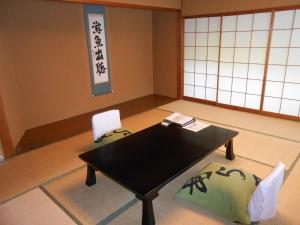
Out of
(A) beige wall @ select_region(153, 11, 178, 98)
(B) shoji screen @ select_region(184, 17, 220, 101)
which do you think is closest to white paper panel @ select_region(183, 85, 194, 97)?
(B) shoji screen @ select_region(184, 17, 220, 101)

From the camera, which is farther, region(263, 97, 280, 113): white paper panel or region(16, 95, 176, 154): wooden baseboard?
region(263, 97, 280, 113): white paper panel

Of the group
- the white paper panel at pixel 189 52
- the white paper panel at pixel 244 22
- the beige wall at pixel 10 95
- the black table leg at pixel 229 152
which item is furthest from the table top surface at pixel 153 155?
the white paper panel at pixel 189 52

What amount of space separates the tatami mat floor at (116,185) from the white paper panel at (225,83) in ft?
4.05

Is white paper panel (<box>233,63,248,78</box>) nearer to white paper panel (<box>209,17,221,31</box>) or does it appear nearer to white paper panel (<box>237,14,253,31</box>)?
white paper panel (<box>237,14,253,31</box>)

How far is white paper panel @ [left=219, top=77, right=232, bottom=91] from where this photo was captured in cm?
488

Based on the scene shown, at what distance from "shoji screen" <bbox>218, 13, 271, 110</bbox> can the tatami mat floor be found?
94 centimetres

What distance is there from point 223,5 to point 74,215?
4352mm

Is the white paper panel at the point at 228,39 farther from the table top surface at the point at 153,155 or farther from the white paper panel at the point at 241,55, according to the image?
the table top surface at the point at 153,155

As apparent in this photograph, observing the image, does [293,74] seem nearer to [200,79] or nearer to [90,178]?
[200,79]

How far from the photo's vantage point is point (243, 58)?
4531 mm

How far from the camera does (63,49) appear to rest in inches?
166

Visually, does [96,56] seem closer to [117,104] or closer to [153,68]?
[117,104]

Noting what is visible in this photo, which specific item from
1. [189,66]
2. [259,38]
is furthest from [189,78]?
[259,38]

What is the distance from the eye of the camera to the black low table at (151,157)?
5.88ft
